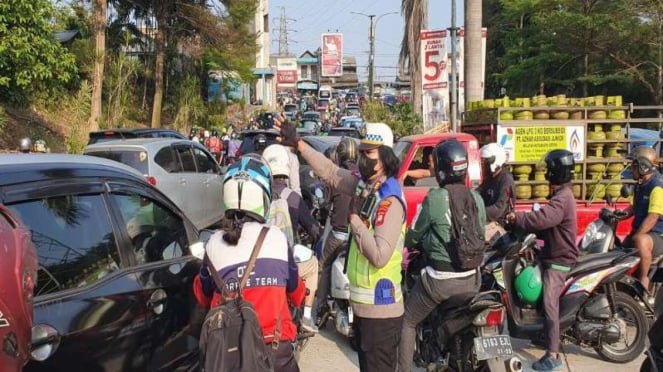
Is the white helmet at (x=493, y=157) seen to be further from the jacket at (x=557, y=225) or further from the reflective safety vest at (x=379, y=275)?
the reflective safety vest at (x=379, y=275)

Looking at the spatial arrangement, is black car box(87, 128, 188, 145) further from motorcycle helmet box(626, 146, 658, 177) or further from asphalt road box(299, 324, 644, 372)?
motorcycle helmet box(626, 146, 658, 177)

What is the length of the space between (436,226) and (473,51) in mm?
9319

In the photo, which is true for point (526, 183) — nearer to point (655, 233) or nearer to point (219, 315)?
point (655, 233)

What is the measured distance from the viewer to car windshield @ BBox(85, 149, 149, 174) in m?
10.3

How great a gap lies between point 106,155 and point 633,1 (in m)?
24.8

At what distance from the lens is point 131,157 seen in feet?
33.8

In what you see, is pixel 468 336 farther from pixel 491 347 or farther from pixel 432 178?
pixel 432 178

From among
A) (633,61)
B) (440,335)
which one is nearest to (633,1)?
(633,61)

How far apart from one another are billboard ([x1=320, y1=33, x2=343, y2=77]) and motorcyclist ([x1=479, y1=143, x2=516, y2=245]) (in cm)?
7421

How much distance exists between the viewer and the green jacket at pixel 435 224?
14.8ft

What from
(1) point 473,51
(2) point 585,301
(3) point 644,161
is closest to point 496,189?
(3) point 644,161

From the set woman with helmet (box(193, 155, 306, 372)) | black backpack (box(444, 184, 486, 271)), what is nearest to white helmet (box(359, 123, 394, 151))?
black backpack (box(444, 184, 486, 271))

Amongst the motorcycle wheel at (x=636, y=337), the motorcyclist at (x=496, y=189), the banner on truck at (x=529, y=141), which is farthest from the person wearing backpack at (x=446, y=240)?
the banner on truck at (x=529, y=141)

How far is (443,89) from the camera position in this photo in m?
13.7
